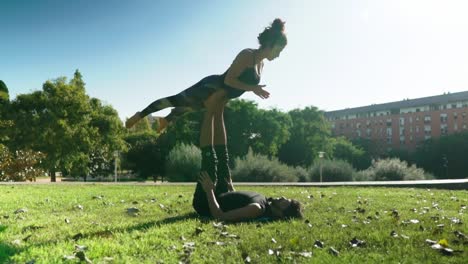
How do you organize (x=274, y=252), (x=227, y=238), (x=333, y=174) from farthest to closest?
(x=333, y=174)
(x=227, y=238)
(x=274, y=252)

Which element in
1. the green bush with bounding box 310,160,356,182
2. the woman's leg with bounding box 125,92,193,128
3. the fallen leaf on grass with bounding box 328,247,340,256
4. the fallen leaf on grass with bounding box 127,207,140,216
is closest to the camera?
the fallen leaf on grass with bounding box 328,247,340,256

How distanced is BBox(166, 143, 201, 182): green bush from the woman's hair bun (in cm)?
2210

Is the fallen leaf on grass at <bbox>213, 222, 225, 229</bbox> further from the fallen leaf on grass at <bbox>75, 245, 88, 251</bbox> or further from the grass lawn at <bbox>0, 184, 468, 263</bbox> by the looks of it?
the fallen leaf on grass at <bbox>75, 245, 88, 251</bbox>

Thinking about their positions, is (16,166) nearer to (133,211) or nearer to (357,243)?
(133,211)

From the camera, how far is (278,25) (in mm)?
5961

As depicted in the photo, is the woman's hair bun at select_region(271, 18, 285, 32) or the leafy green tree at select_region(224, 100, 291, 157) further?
the leafy green tree at select_region(224, 100, 291, 157)

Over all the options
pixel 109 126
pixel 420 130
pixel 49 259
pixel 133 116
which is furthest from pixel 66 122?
pixel 420 130

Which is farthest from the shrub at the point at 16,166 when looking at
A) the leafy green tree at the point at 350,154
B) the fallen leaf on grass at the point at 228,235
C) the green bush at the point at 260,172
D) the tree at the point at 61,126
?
the leafy green tree at the point at 350,154

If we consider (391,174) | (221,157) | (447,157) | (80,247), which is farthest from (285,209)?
(447,157)

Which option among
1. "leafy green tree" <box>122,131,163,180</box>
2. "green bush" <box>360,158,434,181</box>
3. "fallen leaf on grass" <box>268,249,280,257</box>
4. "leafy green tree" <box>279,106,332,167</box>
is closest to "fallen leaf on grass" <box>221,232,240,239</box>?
"fallen leaf on grass" <box>268,249,280,257</box>

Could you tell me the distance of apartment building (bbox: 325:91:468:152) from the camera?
8912 centimetres

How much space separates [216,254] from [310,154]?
2430 inches

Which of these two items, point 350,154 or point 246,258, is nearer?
point 246,258

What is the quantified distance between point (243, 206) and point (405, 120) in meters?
100
